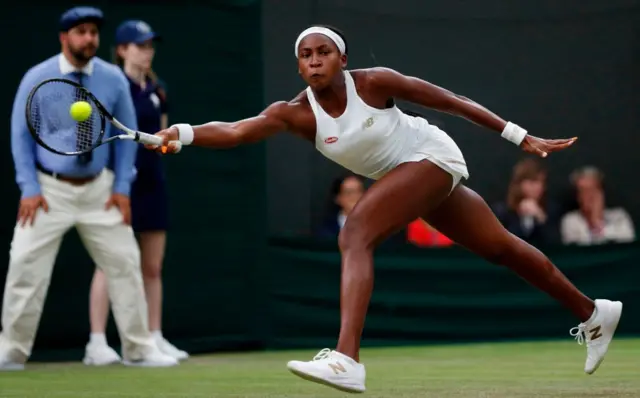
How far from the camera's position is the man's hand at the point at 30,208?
306 inches

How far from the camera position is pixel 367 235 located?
570 centimetres

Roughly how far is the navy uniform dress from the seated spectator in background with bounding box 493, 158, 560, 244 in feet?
9.77

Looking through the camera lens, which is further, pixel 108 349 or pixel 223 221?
pixel 223 221

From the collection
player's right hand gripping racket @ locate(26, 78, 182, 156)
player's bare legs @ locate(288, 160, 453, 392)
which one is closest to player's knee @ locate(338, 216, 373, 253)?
player's bare legs @ locate(288, 160, 453, 392)

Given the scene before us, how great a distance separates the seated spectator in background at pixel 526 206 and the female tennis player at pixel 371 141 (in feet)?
14.0

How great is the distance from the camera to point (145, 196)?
28.3 ft

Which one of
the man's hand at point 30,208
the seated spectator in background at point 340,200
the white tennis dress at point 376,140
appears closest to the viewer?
the white tennis dress at point 376,140

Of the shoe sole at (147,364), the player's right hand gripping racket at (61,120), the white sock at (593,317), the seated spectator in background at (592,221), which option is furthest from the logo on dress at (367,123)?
the seated spectator in background at (592,221)

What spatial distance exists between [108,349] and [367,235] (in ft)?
10.5

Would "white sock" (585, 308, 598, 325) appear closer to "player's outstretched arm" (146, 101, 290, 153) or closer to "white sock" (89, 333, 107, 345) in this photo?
"player's outstretched arm" (146, 101, 290, 153)

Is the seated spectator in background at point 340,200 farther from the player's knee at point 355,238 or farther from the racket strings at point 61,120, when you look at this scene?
the player's knee at point 355,238

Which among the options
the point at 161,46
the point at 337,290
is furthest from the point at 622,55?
the point at 161,46

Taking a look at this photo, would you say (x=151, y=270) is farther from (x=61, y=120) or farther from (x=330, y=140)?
(x=330, y=140)

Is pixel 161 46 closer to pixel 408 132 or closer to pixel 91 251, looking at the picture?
pixel 91 251
